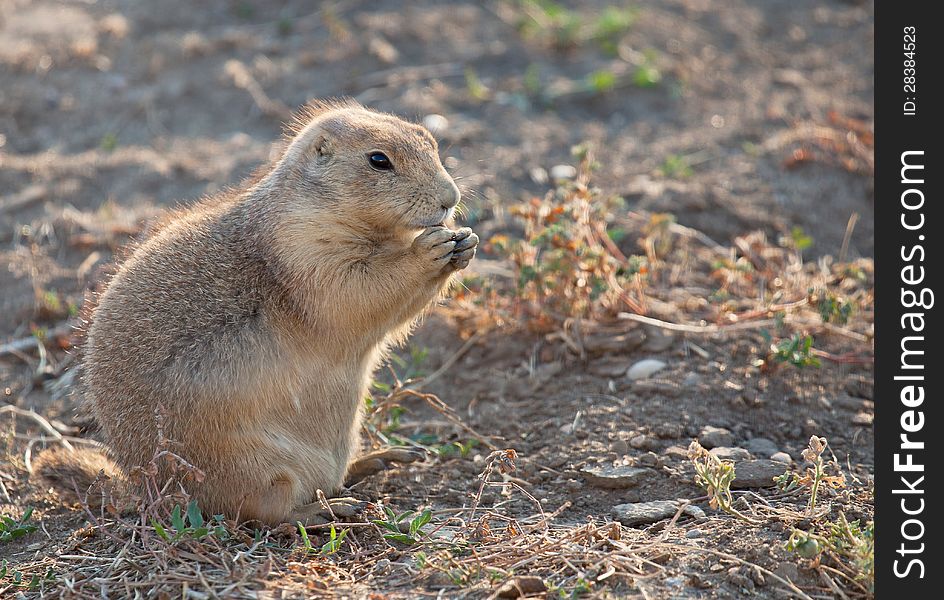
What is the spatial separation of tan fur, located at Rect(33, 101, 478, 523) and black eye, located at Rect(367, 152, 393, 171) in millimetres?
31

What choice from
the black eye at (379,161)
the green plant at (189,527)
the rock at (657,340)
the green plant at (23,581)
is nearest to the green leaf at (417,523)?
the green plant at (189,527)

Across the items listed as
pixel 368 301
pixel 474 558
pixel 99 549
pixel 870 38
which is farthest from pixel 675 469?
pixel 870 38

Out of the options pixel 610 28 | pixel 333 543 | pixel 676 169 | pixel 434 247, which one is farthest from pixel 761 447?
pixel 610 28

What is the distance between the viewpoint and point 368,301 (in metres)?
4.26

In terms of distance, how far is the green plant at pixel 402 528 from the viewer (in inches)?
152

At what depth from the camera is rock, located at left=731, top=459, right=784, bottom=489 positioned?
165 inches

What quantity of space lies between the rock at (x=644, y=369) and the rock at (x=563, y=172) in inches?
81.5

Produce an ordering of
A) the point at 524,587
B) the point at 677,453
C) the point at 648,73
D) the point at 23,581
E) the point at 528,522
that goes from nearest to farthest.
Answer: the point at 524,587
the point at 23,581
the point at 528,522
the point at 677,453
the point at 648,73

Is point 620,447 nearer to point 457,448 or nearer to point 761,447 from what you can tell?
point 761,447

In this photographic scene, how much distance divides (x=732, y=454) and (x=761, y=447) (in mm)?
200

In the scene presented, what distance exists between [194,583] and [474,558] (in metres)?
0.95

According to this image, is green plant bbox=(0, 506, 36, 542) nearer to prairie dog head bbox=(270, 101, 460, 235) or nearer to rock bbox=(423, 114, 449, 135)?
prairie dog head bbox=(270, 101, 460, 235)

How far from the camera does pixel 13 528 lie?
4.23m

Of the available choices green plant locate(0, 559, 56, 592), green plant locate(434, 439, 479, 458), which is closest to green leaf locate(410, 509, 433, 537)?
green plant locate(434, 439, 479, 458)
